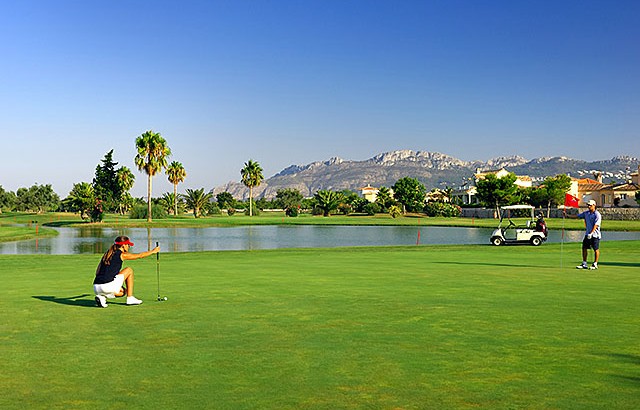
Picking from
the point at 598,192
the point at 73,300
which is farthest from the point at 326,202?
the point at 73,300

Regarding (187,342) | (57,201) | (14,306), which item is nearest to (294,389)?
(187,342)

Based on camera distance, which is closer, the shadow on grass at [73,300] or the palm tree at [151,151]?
the shadow on grass at [73,300]

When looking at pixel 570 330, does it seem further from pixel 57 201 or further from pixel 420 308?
pixel 57 201

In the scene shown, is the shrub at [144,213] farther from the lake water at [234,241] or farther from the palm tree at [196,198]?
the lake water at [234,241]

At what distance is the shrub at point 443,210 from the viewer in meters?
136

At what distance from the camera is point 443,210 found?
5394 inches

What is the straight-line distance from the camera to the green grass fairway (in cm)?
693

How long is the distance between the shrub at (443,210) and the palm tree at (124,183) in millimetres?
67849

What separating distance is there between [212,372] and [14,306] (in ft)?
25.2

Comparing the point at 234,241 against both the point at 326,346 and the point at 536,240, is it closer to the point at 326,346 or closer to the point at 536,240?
the point at 536,240

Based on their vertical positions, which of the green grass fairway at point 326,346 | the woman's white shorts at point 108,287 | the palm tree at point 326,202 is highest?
the palm tree at point 326,202

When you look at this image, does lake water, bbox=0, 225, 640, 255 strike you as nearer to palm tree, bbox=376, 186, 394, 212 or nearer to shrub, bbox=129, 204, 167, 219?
shrub, bbox=129, 204, 167, 219

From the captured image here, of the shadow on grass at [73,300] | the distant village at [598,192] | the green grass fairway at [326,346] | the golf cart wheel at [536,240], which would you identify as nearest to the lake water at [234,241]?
the golf cart wheel at [536,240]

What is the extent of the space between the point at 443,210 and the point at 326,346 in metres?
131
